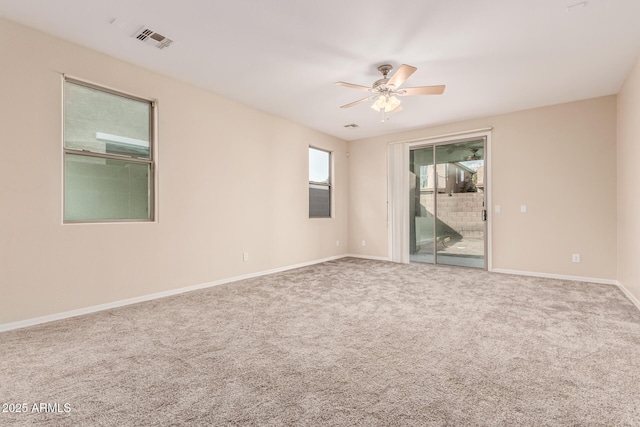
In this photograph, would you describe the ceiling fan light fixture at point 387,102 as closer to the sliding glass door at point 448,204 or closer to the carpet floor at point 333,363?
the carpet floor at point 333,363

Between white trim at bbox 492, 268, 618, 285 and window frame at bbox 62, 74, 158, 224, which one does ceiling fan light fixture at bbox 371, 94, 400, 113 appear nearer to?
window frame at bbox 62, 74, 158, 224

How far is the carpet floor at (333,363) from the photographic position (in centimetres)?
154

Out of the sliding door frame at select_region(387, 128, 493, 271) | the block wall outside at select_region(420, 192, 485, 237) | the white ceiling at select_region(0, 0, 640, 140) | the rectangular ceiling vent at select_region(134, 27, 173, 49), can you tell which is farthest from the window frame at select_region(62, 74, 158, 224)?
the block wall outside at select_region(420, 192, 485, 237)

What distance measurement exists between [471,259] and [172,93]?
5.69 meters

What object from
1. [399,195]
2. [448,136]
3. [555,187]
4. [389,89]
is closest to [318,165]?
[399,195]

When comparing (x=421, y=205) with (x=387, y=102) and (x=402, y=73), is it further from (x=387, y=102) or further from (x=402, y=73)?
(x=402, y=73)

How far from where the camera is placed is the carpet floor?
1.54 metres

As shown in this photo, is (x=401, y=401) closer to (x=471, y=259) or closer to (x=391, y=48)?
(x=391, y=48)

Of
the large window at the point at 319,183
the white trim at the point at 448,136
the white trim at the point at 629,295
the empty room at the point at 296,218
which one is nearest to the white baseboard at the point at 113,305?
the empty room at the point at 296,218

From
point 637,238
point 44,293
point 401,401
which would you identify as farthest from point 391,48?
point 44,293

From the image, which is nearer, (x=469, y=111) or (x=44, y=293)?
(x=44, y=293)

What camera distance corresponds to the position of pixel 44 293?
2891 millimetres

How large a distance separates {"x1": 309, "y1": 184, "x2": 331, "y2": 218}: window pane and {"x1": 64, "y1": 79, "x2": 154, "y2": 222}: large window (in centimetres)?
325

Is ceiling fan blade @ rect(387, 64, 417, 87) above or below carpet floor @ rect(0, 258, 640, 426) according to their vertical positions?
above
